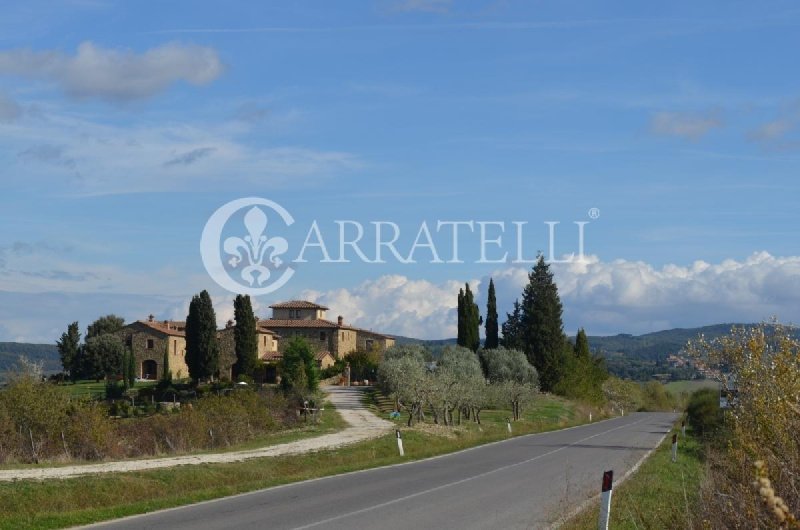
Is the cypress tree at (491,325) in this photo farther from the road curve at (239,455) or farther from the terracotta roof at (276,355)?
the road curve at (239,455)

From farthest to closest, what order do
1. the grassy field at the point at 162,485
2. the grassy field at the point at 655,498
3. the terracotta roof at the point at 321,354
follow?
the terracotta roof at the point at 321,354 < the grassy field at the point at 162,485 < the grassy field at the point at 655,498

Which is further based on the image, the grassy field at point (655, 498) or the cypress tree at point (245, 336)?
the cypress tree at point (245, 336)

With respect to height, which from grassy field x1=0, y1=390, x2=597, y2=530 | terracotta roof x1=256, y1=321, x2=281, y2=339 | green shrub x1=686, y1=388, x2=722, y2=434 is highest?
terracotta roof x1=256, y1=321, x2=281, y2=339

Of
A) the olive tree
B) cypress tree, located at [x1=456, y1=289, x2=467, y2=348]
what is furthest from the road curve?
cypress tree, located at [x1=456, y1=289, x2=467, y2=348]

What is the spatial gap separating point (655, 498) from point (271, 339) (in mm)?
89579

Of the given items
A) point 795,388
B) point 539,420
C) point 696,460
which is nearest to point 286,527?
point 795,388

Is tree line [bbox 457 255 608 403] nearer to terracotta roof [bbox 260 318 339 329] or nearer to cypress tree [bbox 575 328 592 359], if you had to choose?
cypress tree [bbox 575 328 592 359]

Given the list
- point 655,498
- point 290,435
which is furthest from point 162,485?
point 290,435

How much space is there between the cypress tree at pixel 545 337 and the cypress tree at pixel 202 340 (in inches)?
1126

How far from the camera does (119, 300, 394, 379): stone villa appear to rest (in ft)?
329

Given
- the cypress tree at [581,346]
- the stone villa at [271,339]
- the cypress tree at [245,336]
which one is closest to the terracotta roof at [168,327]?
the stone villa at [271,339]

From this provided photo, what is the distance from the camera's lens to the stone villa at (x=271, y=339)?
100 m

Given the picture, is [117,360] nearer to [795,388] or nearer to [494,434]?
[494,434]

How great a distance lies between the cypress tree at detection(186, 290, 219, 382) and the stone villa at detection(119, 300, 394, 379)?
1048cm
